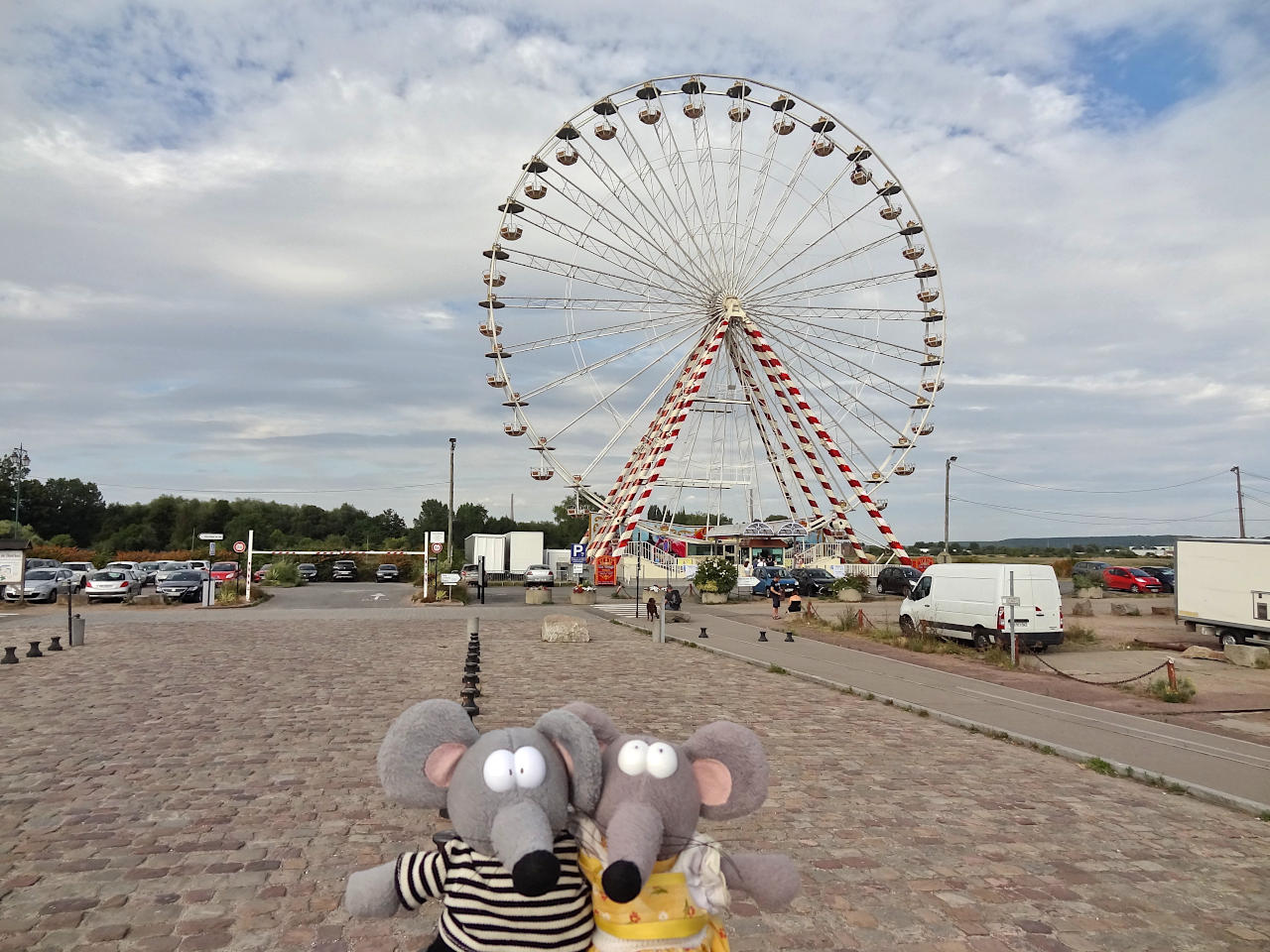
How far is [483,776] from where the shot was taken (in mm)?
2574

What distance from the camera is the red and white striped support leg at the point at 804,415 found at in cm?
3388

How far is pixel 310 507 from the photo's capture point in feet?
380

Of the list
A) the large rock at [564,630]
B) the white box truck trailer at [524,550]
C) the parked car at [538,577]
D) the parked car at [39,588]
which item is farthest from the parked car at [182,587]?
the white box truck trailer at [524,550]

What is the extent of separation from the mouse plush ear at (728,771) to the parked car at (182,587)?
3619 centimetres

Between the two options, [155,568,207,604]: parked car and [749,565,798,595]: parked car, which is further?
[749,565,798,595]: parked car

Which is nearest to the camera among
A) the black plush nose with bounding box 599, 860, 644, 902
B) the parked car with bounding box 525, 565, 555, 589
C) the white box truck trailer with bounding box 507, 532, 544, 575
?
the black plush nose with bounding box 599, 860, 644, 902

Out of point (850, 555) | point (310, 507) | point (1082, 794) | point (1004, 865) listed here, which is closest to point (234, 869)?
point (1004, 865)

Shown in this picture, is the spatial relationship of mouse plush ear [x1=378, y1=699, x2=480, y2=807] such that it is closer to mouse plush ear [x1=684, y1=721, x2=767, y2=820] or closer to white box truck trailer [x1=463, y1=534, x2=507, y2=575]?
mouse plush ear [x1=684, y1=721, x2=767, y2=820]

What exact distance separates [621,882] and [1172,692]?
1340 cm

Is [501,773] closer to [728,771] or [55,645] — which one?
[728,771]

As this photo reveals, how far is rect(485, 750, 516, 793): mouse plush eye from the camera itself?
2.53 metres

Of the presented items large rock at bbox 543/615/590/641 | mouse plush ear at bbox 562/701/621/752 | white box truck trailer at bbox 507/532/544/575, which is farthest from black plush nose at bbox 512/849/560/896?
white box truck trailer at bbox 507/532/544/575

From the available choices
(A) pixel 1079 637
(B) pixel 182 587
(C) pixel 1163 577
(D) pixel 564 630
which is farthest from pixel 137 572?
(C) pixel 1163 577

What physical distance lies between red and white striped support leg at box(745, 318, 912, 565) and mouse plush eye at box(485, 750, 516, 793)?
104 ft
